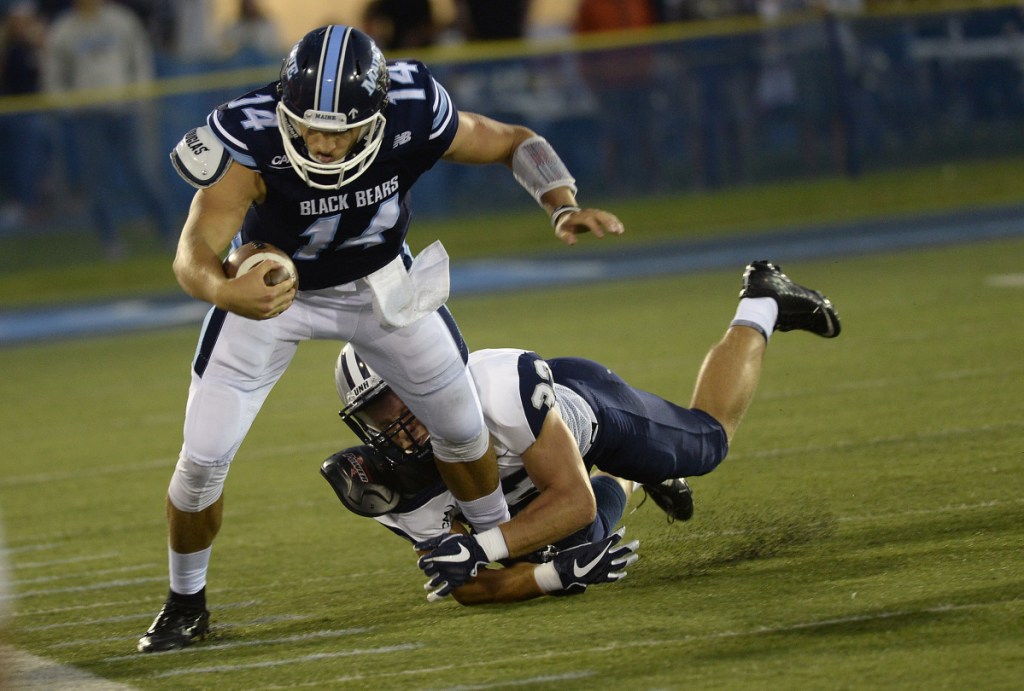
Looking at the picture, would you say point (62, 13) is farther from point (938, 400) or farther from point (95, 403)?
point (938, 400)

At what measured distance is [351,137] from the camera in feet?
12.5

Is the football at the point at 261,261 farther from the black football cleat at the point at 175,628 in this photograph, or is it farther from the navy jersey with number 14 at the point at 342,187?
the black football cleat at the point at 175,628

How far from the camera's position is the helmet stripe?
145 inches

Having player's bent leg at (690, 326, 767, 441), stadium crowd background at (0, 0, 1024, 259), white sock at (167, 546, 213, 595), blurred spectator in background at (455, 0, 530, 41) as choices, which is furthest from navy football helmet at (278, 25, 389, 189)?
blurred spectator in background at (455, 0, 530, 41)

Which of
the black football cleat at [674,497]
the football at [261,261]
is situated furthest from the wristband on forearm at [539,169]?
the black football cleat at [674,497]

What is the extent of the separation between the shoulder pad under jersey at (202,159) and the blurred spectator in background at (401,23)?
9.37m

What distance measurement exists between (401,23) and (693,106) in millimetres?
2726

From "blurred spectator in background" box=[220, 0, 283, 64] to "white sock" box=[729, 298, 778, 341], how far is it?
8.69 m

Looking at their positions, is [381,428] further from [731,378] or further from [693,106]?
[693,106]

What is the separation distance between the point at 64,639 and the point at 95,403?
3801mm

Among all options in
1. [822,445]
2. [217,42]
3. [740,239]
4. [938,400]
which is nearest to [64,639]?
[822,445]

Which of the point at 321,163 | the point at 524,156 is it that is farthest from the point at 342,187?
the point at 524,156

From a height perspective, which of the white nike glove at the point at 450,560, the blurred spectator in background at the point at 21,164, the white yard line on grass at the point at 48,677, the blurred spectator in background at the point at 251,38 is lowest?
the blurred spectator in background at the point at 21,164

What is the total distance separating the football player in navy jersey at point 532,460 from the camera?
3.88 m
